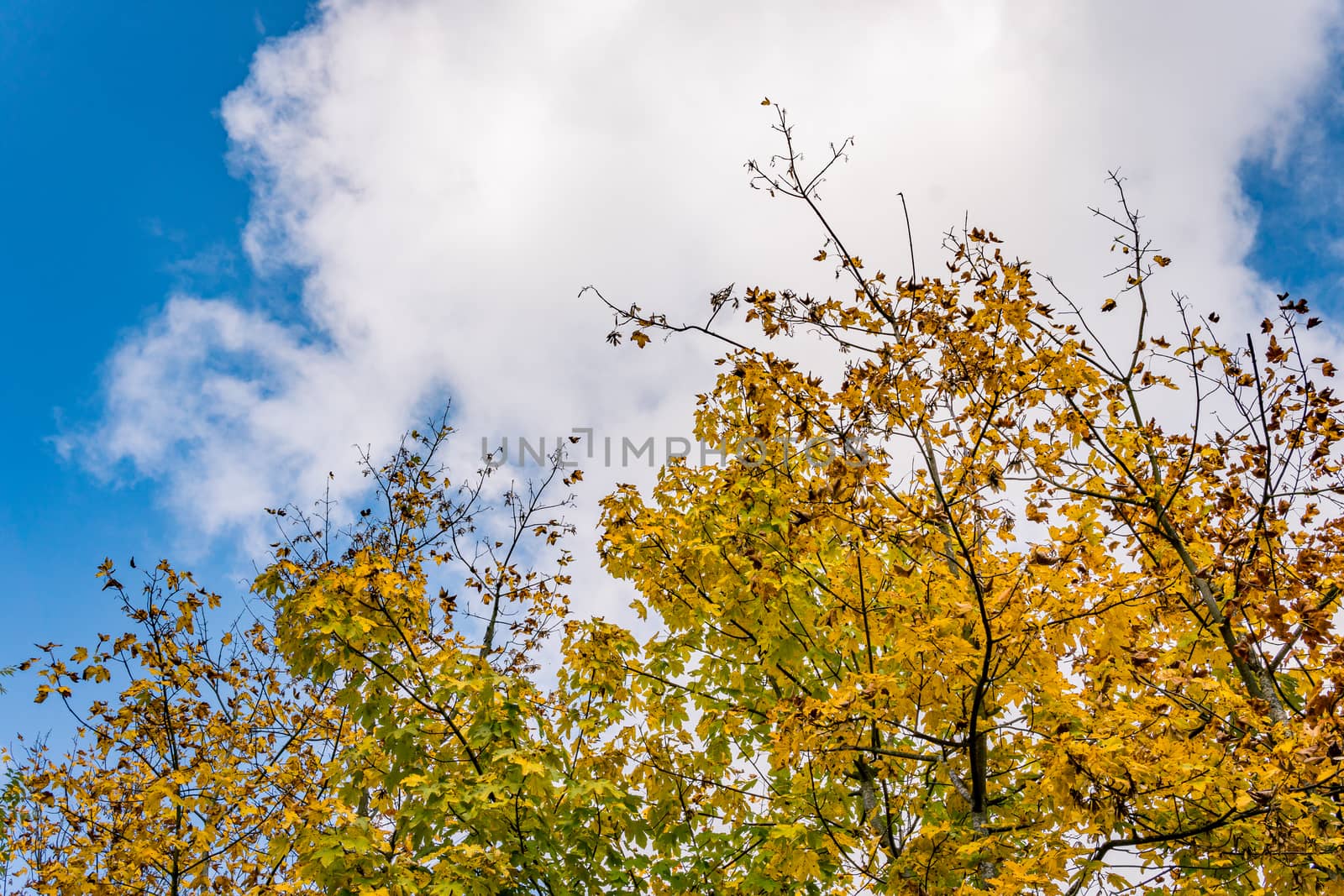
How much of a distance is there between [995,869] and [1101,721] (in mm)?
1241

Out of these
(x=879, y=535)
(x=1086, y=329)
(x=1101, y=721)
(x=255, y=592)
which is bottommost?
(x=1101, y=721)

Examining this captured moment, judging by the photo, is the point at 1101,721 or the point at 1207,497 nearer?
the point at 1101,721

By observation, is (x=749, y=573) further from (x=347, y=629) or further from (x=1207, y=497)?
(x=1207, y=497)

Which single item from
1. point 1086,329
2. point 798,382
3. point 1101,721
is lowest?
point 1101,721

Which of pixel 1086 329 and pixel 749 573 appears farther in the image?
pixel 1086 329

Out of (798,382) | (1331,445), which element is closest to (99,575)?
(798,382)

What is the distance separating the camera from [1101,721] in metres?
4.09

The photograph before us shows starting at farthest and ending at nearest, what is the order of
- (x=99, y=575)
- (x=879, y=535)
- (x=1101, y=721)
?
(x=99, y=575), (x=879, y=535), (x=1101, y=721)

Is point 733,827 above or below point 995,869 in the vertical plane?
above

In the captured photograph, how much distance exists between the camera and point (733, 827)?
5.80 m

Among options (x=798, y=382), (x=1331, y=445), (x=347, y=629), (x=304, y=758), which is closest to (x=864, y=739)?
(x=798, y=382)

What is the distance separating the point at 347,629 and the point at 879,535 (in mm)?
3224

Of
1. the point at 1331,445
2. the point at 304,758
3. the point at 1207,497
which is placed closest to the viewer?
the point at 1331,445

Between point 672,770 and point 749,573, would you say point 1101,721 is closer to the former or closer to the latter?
point 749,573
